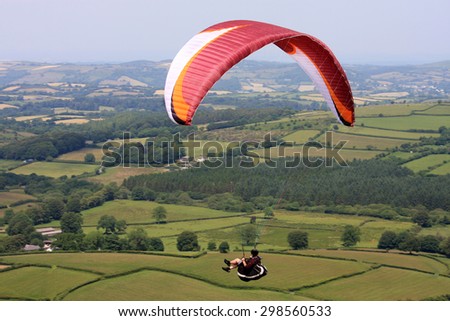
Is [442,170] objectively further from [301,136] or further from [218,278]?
[218,278]

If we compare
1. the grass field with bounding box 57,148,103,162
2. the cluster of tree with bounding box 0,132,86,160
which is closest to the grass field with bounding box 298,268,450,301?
the grass field with bounding box 57,148,103,162

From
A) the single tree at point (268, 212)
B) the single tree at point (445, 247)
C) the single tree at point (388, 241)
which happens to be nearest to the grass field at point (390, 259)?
the single tree at point (445, 247)

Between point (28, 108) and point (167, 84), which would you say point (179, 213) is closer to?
point (167, 84)

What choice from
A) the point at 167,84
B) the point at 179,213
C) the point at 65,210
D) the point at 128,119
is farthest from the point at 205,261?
the point at 128,119

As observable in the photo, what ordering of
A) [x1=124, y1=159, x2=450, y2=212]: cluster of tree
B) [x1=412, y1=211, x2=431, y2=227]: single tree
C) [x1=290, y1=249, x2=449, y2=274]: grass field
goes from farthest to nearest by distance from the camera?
[x1=124, y1=159, x2=450, y2=212]: cluster of tree → [x1=412, y1=211, x2=431, y2=227]: single tree → [x1=290, y1=249, x2=449, y2=274]: grass field

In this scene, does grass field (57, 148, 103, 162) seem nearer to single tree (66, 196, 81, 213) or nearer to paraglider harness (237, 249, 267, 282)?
single tree (66, 196, 81, 213)

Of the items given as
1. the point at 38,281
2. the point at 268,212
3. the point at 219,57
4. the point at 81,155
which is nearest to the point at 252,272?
the point at 219,57
